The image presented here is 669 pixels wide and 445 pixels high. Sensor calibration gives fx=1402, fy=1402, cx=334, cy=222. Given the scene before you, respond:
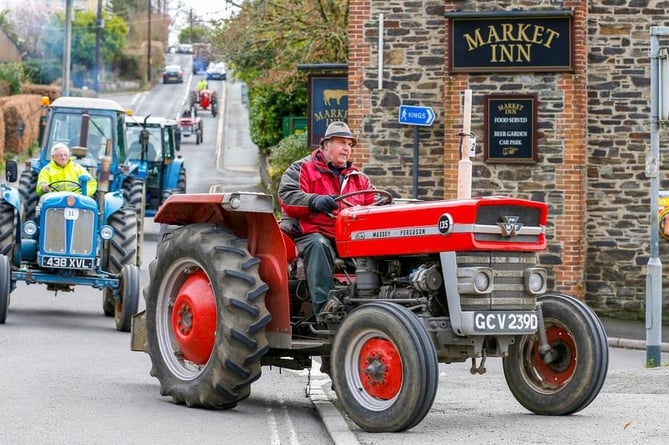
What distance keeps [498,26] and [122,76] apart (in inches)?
2942

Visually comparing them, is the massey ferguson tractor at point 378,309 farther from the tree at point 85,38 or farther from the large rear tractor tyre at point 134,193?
the tree at point 85,38

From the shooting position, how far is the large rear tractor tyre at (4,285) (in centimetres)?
1633

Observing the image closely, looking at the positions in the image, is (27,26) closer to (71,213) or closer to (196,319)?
(71,213)

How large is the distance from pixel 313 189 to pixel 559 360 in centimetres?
226

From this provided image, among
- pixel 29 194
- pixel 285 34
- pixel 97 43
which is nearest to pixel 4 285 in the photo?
pixel 29 194

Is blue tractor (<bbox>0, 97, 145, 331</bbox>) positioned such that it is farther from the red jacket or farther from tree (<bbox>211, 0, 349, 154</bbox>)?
A: tree (<bbox>211, 0, 349, 154</bbox>)

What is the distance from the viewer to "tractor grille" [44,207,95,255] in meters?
16.9

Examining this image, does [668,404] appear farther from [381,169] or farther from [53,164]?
[381,169]

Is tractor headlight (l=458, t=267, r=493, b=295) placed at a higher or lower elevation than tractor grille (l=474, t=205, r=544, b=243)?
lower

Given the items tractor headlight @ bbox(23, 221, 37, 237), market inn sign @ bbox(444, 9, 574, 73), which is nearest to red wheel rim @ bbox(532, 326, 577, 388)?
tractor headlight @ bbox(23, 221, 37, 237)

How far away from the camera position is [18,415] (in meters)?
9.52

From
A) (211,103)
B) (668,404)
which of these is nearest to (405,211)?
(668,404)

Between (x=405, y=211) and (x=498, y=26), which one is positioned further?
(x=498, y=26)

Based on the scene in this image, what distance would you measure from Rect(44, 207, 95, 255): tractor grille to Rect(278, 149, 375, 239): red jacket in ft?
22.4
